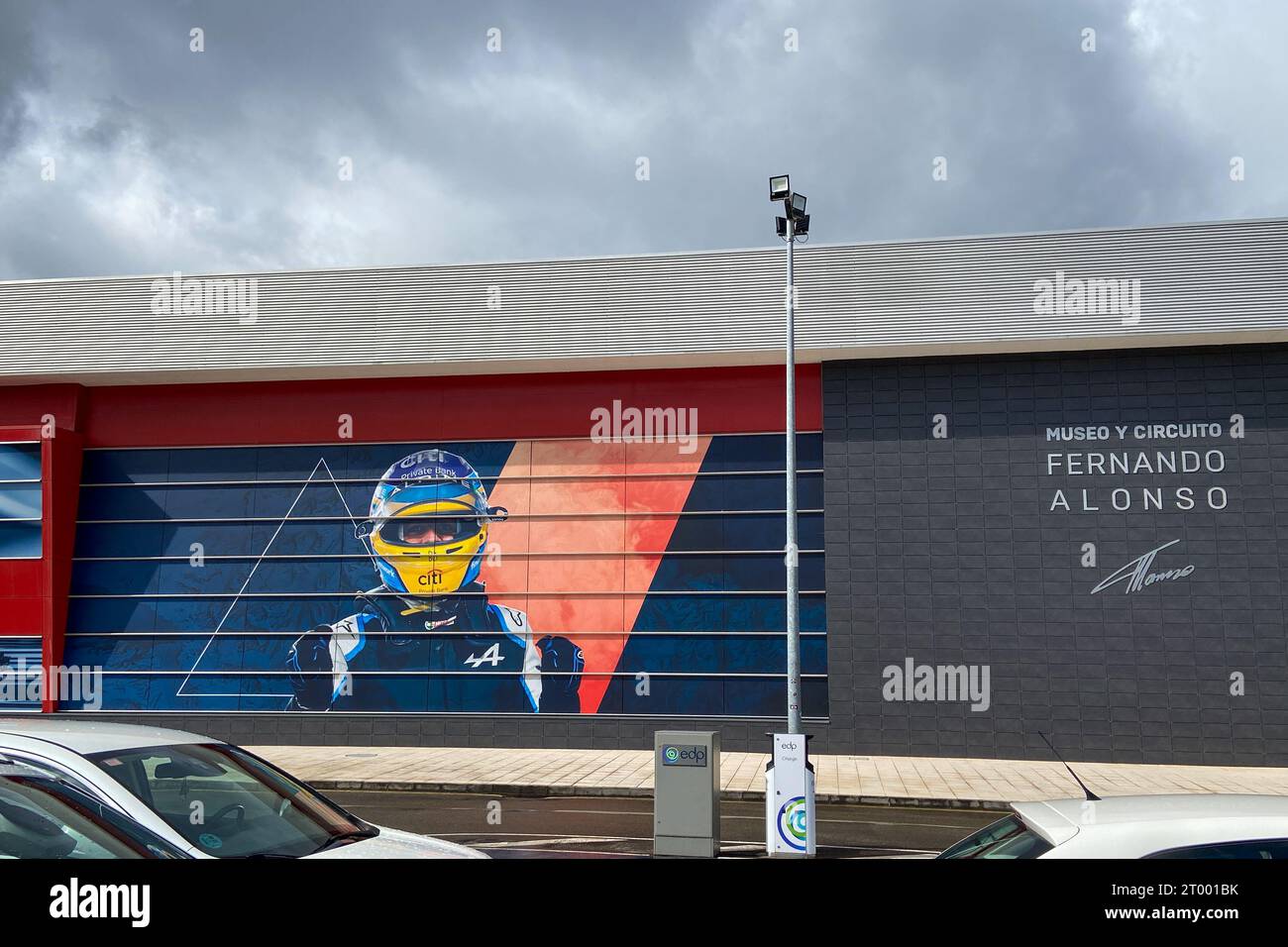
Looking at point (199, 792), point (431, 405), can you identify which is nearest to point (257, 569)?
point (431, 405)

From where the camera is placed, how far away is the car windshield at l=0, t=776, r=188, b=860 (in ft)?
12.4

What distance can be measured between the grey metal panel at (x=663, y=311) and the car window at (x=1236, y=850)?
17.9 metres

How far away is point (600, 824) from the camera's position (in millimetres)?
12773

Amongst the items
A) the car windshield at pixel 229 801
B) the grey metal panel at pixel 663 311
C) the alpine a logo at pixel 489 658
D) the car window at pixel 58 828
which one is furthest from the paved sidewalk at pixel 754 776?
the car window at pixel 58 828

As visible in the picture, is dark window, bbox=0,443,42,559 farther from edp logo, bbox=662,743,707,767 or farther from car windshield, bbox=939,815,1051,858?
car windshield, bbox=939,815,1051,858

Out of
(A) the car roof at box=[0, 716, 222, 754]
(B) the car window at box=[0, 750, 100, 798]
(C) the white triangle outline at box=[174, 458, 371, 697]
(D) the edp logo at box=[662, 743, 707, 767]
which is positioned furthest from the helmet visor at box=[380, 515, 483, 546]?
(B) the car window at box=[0, 750, 100, 798]

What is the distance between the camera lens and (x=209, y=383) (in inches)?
913

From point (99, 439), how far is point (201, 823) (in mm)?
21491

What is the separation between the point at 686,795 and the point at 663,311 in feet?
42.7

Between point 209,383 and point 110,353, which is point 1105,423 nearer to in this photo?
point 209,383

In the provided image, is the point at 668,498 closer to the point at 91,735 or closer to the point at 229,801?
the point at 229,801

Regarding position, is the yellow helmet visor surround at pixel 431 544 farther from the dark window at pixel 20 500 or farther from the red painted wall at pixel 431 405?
the dark window at pixel 20 500
